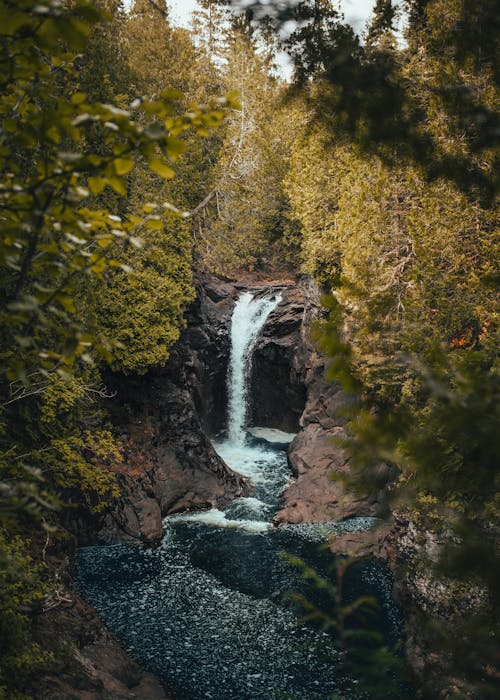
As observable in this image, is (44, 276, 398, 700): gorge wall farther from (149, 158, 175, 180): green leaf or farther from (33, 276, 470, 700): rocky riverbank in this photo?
(149, 158, 175, 180): green leaf

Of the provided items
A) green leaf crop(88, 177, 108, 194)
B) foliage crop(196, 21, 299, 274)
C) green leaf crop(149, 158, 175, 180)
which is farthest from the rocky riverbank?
green leaf crop(88, 177, 108, 194)

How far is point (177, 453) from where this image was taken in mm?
16578

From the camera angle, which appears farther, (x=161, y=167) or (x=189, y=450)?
(x=189, y=450)

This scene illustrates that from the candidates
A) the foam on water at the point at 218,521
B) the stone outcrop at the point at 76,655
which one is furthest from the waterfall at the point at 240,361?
the stone outcrop at the point at 76,655

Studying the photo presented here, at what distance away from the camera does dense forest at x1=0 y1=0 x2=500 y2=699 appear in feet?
8.31

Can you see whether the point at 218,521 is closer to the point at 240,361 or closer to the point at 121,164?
the point at 240,361

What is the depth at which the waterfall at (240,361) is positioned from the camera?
2420cm

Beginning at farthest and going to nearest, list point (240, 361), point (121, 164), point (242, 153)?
1. point (240, 361)
2. point (242, 153)
3. point (121, 164)

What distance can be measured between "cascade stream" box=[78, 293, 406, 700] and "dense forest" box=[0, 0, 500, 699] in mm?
2577

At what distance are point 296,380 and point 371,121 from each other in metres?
19.6

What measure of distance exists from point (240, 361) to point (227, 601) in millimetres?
14397

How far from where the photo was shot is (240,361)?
24797 millimetres

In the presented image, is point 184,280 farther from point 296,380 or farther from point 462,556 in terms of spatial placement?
point 462,556

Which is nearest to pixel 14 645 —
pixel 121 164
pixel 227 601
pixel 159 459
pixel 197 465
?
pixel 121 164
